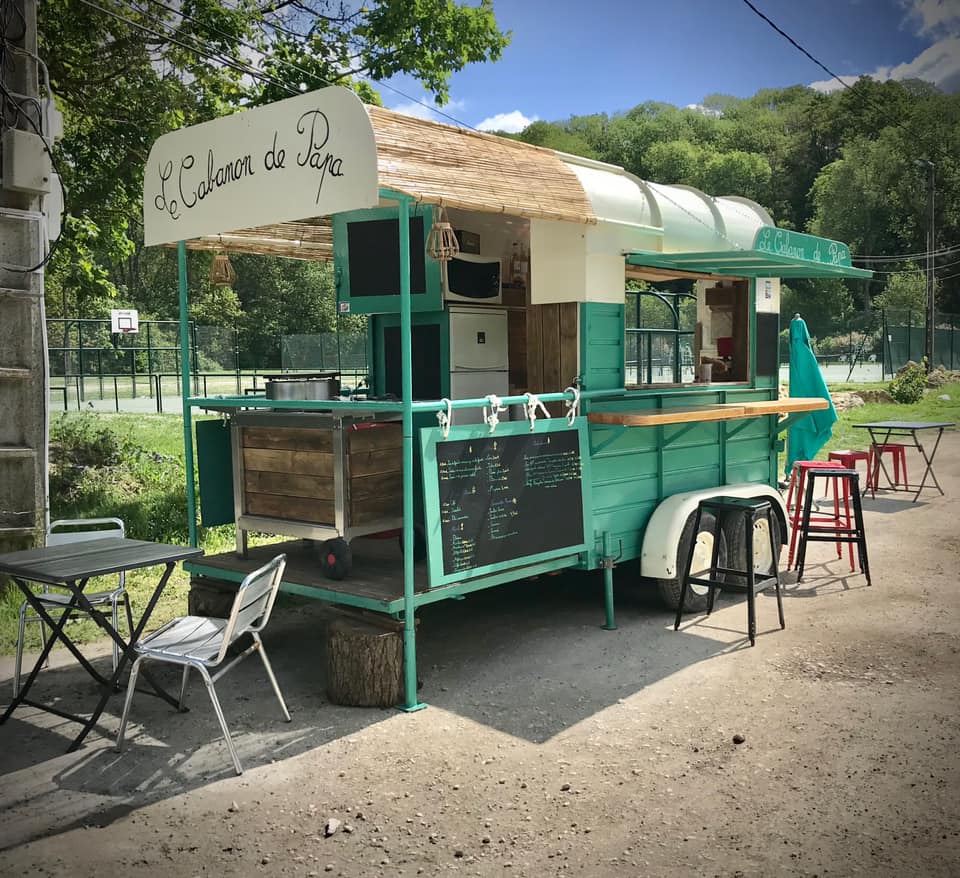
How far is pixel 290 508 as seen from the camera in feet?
18.3

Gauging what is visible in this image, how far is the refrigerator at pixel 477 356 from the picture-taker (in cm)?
692

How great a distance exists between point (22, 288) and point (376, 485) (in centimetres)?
→ 342

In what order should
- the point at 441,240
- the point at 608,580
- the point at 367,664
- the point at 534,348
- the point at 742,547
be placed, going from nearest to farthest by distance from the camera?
the point at 367,664 < the point at 441,240 < the point at 608,580 < the point at 534,348 < the point at 742,547

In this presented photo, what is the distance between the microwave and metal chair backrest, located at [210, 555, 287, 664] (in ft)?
9.63

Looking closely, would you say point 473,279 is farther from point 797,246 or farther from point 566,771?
point 566,771

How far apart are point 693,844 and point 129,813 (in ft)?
7.44

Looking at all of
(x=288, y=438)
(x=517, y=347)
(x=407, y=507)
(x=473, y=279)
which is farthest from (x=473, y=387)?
(x=407, y=507)

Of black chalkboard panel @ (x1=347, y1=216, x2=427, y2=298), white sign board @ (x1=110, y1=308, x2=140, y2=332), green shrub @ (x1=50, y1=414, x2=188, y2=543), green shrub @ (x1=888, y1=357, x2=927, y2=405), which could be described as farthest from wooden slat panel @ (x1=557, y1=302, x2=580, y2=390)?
green shrub @ (x1=888, y1=357, x2=927, y2=405)

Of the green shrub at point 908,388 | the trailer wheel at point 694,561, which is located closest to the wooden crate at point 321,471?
the trailer wheel at point 694,561

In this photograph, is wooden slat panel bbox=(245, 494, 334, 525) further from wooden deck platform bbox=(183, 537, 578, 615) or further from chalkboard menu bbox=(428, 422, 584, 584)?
chalkboard menu bbox=(428, 422, 584, 584)

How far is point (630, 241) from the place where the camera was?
6578 millimetres

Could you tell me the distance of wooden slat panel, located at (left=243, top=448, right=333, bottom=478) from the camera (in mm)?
5345

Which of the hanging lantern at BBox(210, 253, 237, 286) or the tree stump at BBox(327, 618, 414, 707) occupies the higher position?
the hanging lantern at BBox(210, 253, 237, 286)

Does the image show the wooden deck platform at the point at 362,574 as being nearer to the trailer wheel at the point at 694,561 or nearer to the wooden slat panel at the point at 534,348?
the trailer wheel at the point at 694,561
